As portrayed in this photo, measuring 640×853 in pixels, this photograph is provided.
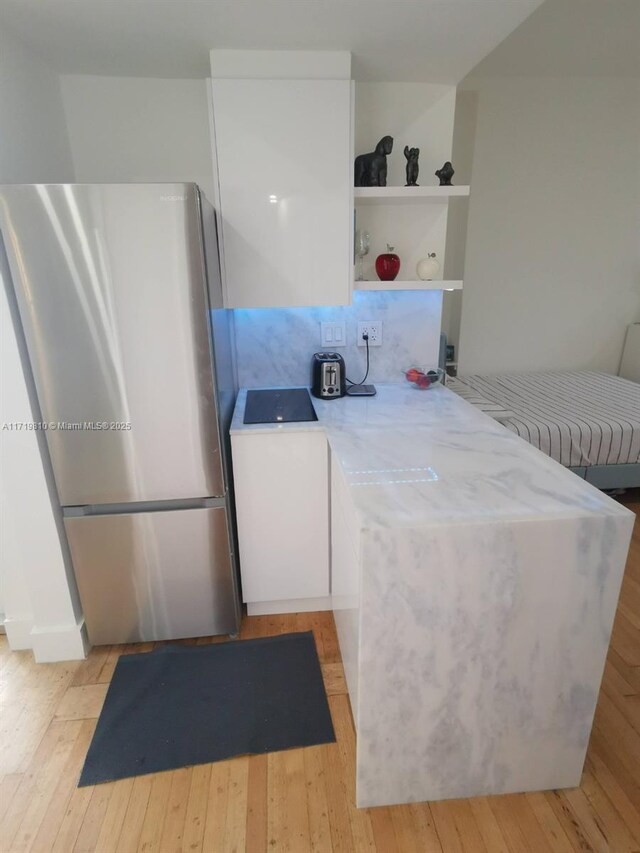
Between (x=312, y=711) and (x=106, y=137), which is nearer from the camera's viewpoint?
(x=312, y=711)

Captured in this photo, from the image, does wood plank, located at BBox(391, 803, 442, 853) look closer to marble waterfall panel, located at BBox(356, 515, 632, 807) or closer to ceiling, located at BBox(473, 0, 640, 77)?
marble waterfall panel, located at BBox(356, 515, 632, 807)

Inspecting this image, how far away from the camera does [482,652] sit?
3.90 feet

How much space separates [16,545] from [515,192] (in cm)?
413

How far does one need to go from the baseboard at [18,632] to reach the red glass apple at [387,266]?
2.12 metres

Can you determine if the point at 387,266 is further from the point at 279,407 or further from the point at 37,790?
the point at 37,790

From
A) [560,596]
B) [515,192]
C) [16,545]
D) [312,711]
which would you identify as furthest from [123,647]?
[515,192]

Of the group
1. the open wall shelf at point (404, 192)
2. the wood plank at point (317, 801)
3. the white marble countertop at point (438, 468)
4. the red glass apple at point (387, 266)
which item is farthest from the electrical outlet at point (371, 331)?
the wood plank at point (317, 801)

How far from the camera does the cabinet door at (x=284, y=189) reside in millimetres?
1713

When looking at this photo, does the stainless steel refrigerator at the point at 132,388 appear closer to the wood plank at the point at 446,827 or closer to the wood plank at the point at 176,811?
the wood plank at the point at 176,811

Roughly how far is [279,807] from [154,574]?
897mm

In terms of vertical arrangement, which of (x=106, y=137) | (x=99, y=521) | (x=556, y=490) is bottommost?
(x=99, y=521)

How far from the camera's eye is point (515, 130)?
11.5 feet

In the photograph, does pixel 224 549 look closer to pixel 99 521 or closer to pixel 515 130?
pixel 99 521

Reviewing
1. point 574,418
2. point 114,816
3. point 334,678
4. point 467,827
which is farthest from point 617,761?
point 574,418
